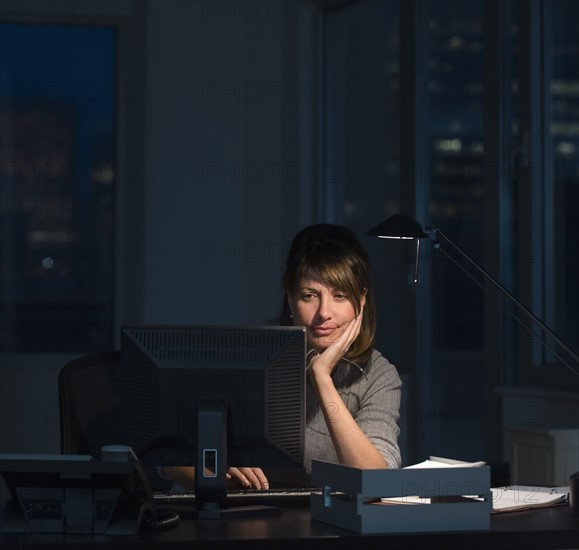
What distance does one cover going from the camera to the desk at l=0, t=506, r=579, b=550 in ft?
6.56

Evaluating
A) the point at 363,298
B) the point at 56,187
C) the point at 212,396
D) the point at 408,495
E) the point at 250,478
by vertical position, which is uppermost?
the point at 56,187

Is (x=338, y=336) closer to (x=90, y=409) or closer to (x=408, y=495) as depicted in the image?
(x=90, y=409)

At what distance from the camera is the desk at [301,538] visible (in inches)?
78.7

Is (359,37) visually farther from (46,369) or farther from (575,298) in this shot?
(46,369)

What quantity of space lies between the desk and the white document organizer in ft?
0.09

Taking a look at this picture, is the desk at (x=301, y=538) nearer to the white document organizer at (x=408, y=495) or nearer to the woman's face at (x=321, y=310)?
the white document organizer at (x=408, y=495)

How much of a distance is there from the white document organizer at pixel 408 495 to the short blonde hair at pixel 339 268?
0.84 metres

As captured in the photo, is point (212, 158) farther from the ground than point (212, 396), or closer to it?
farther from the ground

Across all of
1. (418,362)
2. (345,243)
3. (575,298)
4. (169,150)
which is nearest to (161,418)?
(345,243)

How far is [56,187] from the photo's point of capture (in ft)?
19.0

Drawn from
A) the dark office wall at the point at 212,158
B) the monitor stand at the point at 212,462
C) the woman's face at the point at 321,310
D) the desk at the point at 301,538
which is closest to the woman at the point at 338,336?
the woman's face at the point at 321,310

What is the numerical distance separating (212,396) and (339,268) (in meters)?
0.70

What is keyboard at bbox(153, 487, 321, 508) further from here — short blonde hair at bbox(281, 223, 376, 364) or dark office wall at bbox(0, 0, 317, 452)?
dark office wall at bbox(0, 0, 317, 452)

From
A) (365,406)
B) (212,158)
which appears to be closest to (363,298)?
(365,406)
